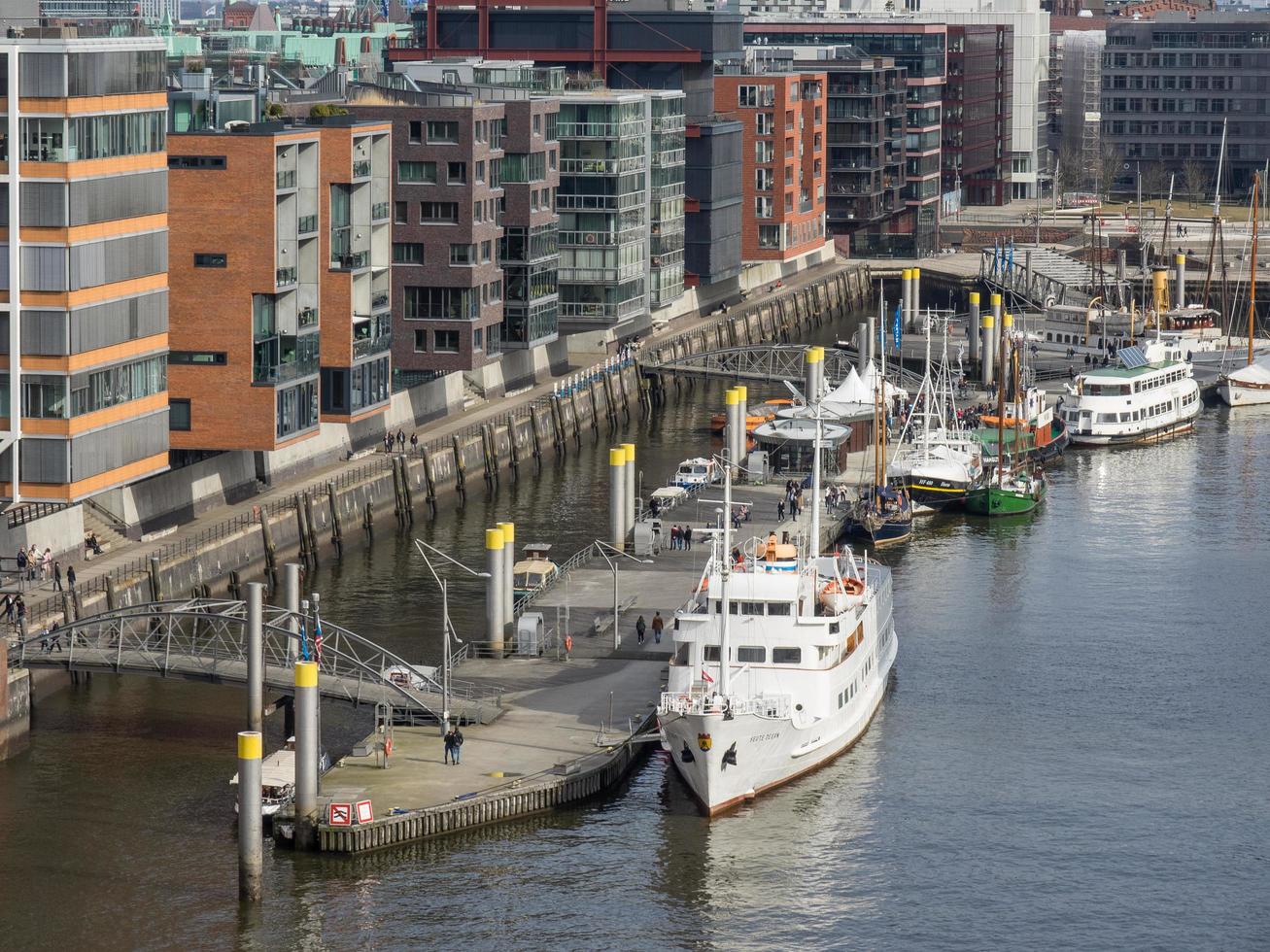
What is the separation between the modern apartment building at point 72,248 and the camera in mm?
102250

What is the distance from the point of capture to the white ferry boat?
172 metres

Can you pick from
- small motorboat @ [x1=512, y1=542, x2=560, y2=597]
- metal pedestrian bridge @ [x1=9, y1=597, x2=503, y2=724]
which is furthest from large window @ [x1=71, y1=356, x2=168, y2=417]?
small motorboat @ [x1=512, y1=542, x2=560, y2=597]

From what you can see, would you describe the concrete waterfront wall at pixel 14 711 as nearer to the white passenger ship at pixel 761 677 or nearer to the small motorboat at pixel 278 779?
the small motorboat at pixel 278 779

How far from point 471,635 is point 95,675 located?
16.8m

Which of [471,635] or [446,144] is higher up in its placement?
[446,144]

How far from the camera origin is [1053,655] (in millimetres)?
110812

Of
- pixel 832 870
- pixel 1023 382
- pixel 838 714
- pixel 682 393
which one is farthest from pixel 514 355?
pixel 832 870

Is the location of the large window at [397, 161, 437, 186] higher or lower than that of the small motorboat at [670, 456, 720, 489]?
higher

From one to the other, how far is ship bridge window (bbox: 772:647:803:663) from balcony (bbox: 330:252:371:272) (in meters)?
47.1

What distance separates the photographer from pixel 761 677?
90750 millimetres

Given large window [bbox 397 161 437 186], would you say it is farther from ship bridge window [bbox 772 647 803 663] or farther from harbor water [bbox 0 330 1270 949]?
ship bridge window [bbox 772 647 803 663]

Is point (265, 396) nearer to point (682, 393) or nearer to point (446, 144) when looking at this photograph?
point (446, 144)

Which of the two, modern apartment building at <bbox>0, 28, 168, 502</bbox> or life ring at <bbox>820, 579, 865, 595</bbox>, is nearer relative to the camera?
life ring at <bbox>820, 579, 865, 595</bbox>

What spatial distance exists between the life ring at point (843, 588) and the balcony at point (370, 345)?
40244 millimetres
